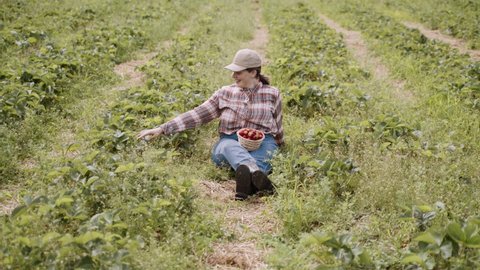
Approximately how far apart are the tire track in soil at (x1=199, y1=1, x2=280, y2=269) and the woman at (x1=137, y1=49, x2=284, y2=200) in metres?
0.40

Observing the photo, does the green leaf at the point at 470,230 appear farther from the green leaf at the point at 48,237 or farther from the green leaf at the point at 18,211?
the green leaf at the point at 18,211

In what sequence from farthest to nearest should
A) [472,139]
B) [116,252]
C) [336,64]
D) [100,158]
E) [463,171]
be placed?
[336,64]
[472,139]
[463,171]
[100,158]
[116,252]

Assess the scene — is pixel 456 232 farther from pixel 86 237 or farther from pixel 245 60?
pixel 245 60

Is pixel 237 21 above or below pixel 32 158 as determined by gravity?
below

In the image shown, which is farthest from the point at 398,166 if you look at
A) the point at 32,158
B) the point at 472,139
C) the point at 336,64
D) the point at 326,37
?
the point at 326,37

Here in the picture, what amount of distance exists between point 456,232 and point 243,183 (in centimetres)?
199

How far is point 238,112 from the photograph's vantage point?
5168 millimetres

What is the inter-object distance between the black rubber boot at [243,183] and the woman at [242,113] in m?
0.45

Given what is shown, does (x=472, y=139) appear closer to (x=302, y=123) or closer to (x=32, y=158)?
(x=302, y=123)

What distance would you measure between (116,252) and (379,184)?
2432mm

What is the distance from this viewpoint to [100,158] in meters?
4.27

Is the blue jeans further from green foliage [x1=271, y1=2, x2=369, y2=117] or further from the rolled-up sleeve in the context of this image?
green foliage [x1=271, y1=2, x2=369, y2=117]

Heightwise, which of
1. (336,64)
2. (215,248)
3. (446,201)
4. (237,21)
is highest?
(446,201)

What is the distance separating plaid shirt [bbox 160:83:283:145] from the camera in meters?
5.16
